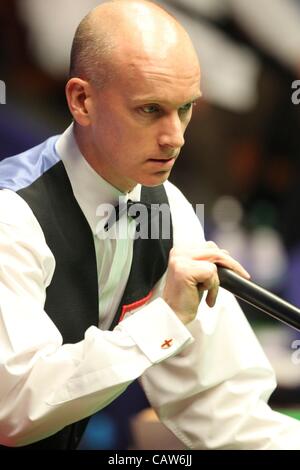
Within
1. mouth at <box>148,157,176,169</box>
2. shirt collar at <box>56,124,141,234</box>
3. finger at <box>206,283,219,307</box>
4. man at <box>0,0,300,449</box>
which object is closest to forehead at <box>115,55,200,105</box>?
man at <box>0,0,300,449</box>

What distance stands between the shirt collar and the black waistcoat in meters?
0.02

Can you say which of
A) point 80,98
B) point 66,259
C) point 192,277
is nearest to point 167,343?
point 192,277

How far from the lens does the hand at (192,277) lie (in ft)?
5.81

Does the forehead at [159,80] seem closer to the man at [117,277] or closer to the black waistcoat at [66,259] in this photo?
the man at [117,277]

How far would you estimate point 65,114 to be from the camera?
2.56 metres

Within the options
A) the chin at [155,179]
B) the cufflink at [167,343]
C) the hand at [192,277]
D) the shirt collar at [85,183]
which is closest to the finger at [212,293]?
the hand at [192,277]

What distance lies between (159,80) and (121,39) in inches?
4.6

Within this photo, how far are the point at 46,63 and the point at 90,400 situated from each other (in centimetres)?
102

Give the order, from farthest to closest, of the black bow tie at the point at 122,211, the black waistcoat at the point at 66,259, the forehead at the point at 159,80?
1. the black bow tie at the point at 122,211
2. the black waistcoat at the point at 66,259
3. the forehead at the point at 159,80

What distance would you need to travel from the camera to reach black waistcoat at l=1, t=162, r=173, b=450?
197cm

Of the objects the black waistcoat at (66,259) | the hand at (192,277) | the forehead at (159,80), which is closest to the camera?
the hand at (192,277)

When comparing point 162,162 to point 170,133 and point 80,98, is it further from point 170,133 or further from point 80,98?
point 80,98
